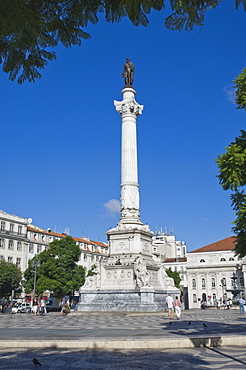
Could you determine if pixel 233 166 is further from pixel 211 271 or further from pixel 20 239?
pixel 211 271

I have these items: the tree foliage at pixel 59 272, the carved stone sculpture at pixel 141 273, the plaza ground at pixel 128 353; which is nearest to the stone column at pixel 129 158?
the carved stone sculpture at pixel 141 273

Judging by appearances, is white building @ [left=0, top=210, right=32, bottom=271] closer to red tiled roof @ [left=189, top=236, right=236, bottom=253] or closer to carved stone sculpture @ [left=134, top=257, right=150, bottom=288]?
red tiled roof @ [left=189, top=236, right=236, bottom=253]

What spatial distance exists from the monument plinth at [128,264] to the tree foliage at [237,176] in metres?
12.8

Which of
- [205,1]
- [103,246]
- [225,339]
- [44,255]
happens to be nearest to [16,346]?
[225,339]

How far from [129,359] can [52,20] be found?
6616 mm

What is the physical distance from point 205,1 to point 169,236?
13197 centimetres

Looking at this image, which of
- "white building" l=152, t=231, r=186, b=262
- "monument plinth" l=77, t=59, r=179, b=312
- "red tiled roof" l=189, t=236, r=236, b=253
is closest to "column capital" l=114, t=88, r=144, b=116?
"monument plinth" l=77, t=59, r=179, b=312

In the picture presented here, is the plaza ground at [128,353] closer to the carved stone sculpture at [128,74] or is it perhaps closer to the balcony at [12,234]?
the carved stone sculpture at [128,74]

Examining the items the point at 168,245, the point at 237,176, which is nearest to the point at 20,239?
the point at 237,176

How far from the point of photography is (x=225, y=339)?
10070mm

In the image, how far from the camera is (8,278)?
56531 mm

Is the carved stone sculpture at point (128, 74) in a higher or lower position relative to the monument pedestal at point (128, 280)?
higher

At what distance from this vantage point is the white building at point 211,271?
277 feet

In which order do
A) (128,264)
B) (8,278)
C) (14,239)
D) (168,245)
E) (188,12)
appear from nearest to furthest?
(188,12)
(128,264)
(8,278)
(14,239)
(168,245)
